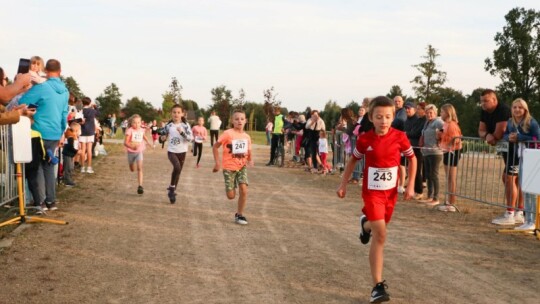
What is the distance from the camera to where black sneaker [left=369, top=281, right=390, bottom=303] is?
14.8ft

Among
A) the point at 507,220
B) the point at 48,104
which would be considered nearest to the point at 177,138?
the point at 48,104

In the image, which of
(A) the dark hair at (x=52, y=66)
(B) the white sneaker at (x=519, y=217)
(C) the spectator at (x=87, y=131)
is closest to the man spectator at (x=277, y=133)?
(C) the spectator at (x=87, y=131)

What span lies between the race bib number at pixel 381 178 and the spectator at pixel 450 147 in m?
5.45

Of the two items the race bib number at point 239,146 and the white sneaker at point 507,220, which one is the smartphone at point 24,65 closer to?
the race bib number at point 239,146

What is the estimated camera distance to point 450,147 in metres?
10.2

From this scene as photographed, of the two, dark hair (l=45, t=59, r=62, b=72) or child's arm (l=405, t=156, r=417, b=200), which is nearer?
child's arm (l=405, t=156, r=417, b=200)

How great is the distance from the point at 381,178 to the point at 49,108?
18.6ft

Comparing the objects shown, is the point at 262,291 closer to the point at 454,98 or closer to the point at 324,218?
the point at 324,218

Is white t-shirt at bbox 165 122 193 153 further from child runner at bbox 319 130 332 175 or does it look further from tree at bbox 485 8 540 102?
tree at bbox 485 8 540 102

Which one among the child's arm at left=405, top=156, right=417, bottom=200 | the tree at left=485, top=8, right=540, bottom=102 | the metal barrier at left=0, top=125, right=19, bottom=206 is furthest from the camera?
the tree at left=485, top=8, right=540, bottom=102

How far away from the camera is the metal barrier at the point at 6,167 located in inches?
321

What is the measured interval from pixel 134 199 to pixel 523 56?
55.2 meters

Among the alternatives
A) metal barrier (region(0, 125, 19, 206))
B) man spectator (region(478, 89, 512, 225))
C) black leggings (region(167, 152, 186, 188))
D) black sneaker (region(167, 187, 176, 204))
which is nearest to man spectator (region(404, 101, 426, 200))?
man spectator (region(478, 89, 512, 225))

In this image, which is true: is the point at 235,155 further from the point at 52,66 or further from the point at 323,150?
the point at 323,150
